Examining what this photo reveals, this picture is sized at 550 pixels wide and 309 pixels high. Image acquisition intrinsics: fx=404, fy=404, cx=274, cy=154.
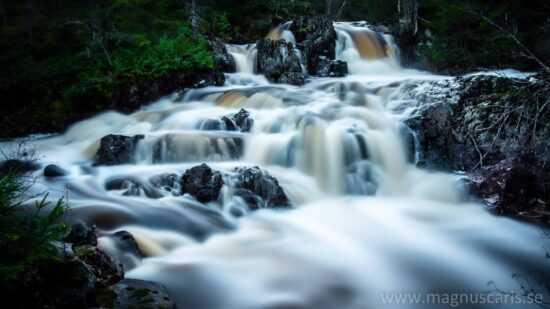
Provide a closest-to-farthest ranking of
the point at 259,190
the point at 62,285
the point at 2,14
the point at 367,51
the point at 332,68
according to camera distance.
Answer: the point at 62,285 → the point at 259,190 → the point at 332,68 → the point at 367,51 → the point at 2,14

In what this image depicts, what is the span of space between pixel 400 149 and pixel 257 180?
12.3 ft

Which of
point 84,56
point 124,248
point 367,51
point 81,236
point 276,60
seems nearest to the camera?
point 81,236

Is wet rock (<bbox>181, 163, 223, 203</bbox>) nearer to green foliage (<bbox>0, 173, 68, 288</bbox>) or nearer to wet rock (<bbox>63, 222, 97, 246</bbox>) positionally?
wet rock (<bbox>63, 222, 97, 246</bbox>)

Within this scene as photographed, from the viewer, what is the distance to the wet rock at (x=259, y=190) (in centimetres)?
747

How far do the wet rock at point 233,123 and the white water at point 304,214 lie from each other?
26cm

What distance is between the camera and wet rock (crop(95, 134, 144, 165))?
9.28 meters

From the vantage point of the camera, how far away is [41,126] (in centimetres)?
1235

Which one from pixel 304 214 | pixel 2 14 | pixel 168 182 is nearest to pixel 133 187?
pixel 168 182

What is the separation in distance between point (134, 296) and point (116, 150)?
6.33 metres

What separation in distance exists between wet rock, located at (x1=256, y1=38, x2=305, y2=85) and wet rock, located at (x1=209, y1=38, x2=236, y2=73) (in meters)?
1.07

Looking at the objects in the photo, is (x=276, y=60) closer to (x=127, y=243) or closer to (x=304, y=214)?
(x=304, y=214)

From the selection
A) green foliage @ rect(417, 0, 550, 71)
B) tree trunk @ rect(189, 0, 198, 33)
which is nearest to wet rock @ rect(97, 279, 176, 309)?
green foliage @ rect(417, 0, 550, 71)

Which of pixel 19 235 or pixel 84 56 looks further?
pixel 84 56

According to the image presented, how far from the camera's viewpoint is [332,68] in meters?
16.1
